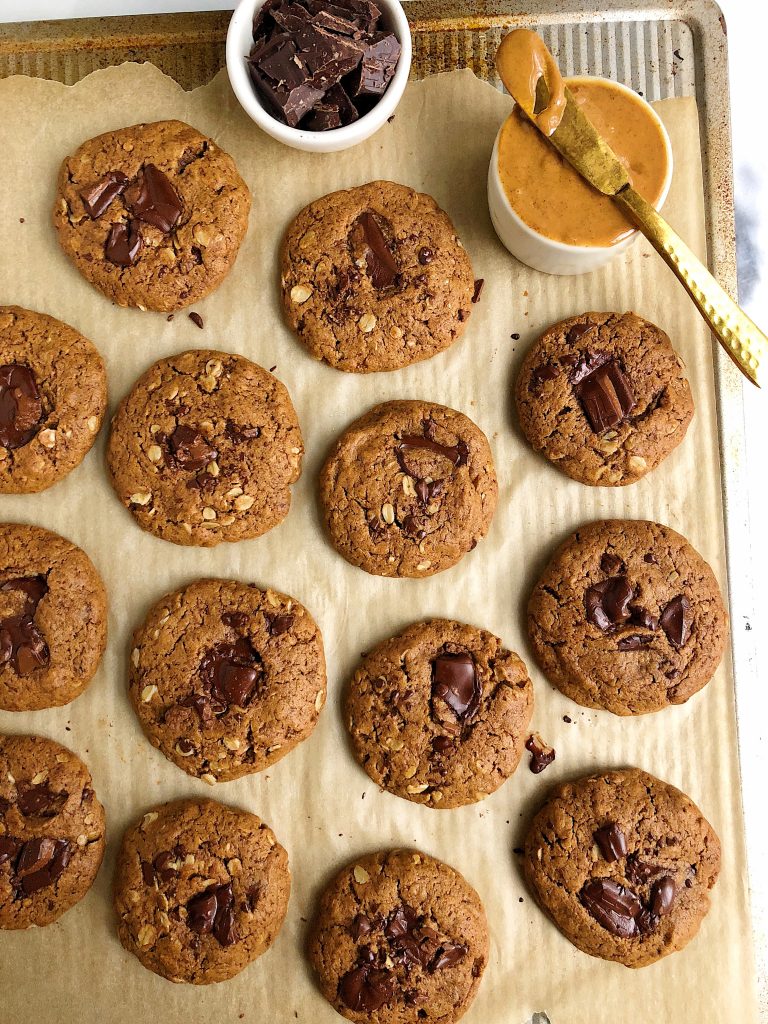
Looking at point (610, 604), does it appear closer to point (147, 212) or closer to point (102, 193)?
point (147, 212)

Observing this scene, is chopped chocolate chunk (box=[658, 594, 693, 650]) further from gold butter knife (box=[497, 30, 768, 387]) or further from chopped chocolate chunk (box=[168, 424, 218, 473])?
chopped chocolate chunk (box=[168, 424, 218, 473])

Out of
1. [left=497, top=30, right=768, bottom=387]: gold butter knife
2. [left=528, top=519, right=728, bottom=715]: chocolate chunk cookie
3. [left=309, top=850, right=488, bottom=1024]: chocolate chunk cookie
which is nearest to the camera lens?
[left=497, top=30, right=768, bottom=387]: gold butter knife

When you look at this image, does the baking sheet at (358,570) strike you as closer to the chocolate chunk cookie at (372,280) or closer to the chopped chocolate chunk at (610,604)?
the chocolate chunk cookie at (372,280)

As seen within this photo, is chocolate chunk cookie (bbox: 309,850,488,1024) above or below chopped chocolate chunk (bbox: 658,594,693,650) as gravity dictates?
below

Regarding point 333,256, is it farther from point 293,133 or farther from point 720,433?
point 720,433

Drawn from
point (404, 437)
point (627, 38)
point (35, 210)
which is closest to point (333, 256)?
point (404, 437)

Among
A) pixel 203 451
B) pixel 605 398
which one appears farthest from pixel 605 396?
pixel 203 451

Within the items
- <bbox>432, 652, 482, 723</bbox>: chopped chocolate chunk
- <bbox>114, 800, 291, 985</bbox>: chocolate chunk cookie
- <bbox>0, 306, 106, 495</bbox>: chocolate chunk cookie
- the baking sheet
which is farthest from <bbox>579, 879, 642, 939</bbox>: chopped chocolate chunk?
<bbox>0, 306, 106, 495</bbox>: chocolate chunk cookie
